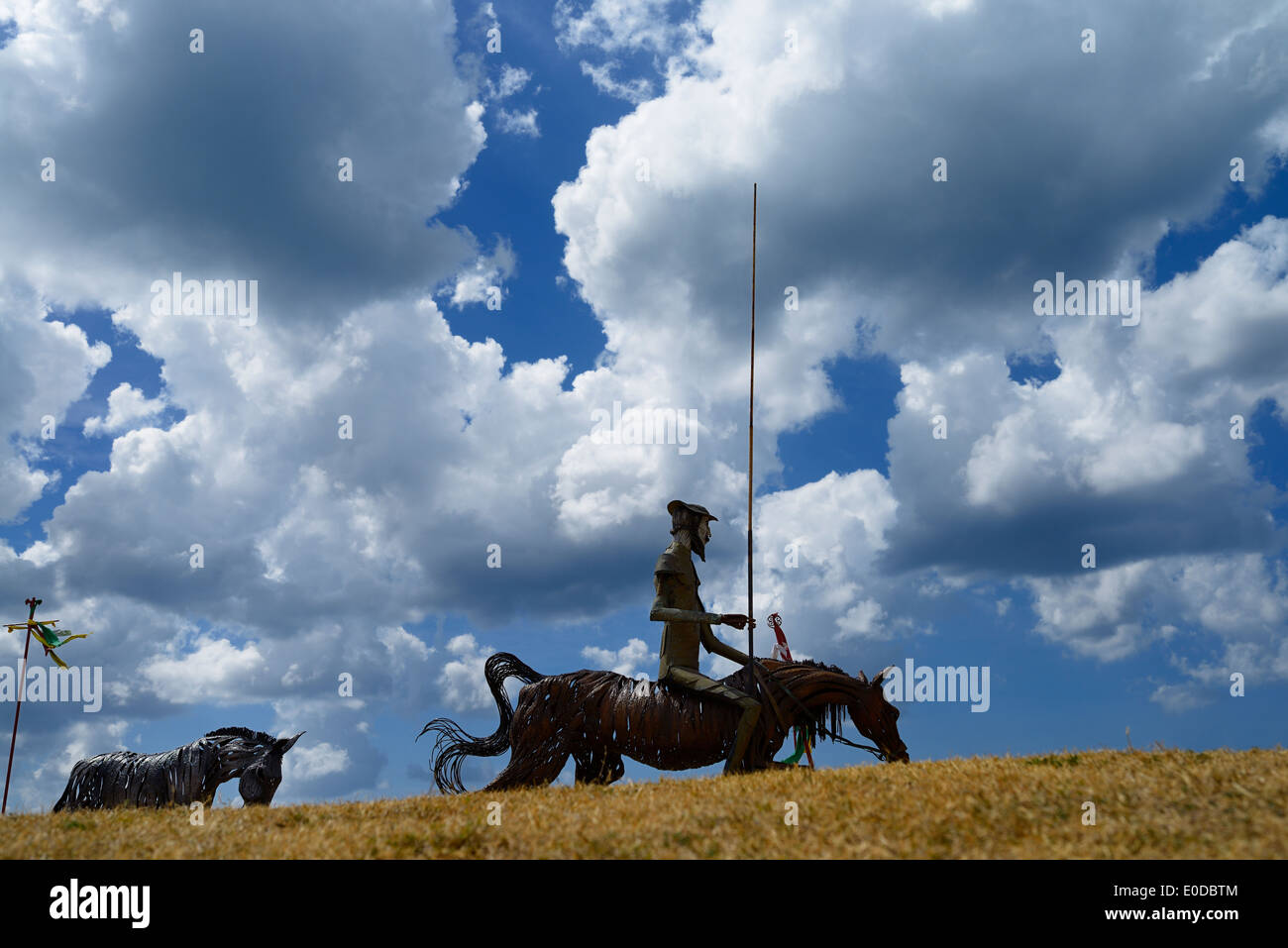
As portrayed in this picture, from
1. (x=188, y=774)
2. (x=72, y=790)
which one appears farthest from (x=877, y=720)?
(x=72, y=790)

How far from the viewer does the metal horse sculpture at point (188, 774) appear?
40.6ft

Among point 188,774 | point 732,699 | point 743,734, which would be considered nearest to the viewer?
point 743,734

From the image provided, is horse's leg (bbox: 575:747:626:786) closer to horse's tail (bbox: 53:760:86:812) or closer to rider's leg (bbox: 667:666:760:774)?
rider's leg (bbox: 667:666:760:774)

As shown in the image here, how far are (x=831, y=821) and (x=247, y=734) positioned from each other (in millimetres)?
9554

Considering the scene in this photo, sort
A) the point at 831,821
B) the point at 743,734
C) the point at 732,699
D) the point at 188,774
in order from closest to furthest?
the point at 831,821 < the point at 743,734 < the point at 732,699 < the point at 188,774

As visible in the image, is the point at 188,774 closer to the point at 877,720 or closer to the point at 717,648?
the point at 717,648

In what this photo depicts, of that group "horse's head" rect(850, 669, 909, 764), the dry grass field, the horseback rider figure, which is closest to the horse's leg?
the horseback rider figure

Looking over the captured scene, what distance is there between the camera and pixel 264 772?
1238 cm

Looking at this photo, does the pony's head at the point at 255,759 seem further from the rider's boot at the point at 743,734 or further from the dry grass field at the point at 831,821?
the rider's boot at the point at 743,734

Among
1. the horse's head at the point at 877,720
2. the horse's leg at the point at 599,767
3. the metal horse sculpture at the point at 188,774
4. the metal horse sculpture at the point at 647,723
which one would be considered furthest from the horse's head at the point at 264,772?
the horse's head at the point at 877,720

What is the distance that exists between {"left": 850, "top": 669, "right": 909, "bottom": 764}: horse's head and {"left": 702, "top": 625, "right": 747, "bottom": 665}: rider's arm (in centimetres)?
165
